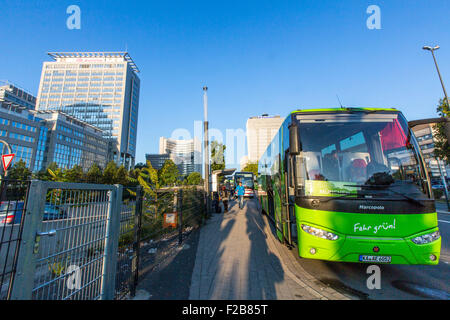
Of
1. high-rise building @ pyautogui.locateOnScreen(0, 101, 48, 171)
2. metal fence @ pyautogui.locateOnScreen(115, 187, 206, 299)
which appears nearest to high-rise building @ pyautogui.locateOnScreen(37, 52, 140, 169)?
high-rise building @ pyautogui.locateOnScreen(0, 101, 48, 171)

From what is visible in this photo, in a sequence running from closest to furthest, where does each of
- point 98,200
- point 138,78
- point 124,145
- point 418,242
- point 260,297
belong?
point 98,200, point 260,297, point 418,242, point 124,145, point 138,78

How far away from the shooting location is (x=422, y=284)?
367cm

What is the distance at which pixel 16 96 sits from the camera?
90000 millimetres

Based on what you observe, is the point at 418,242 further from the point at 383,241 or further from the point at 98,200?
the point at 98,200

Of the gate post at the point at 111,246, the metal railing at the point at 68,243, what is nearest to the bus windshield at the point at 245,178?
the gate post at the point at 111,246

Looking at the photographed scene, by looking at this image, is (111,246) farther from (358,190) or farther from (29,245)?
(358,190)

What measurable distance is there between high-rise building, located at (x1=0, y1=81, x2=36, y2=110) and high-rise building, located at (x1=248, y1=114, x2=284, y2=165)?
114611 mm

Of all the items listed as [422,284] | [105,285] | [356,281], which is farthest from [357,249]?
[105,285]

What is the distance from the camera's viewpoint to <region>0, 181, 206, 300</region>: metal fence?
1594 mm

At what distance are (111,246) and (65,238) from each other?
724 mm

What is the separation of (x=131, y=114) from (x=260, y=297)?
117159mm

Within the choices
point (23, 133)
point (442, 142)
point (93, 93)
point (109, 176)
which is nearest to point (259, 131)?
point (93, 93)

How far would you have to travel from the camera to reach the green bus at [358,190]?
11.3ft

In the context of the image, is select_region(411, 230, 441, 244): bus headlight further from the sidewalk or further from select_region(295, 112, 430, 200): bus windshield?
the sidewalk
